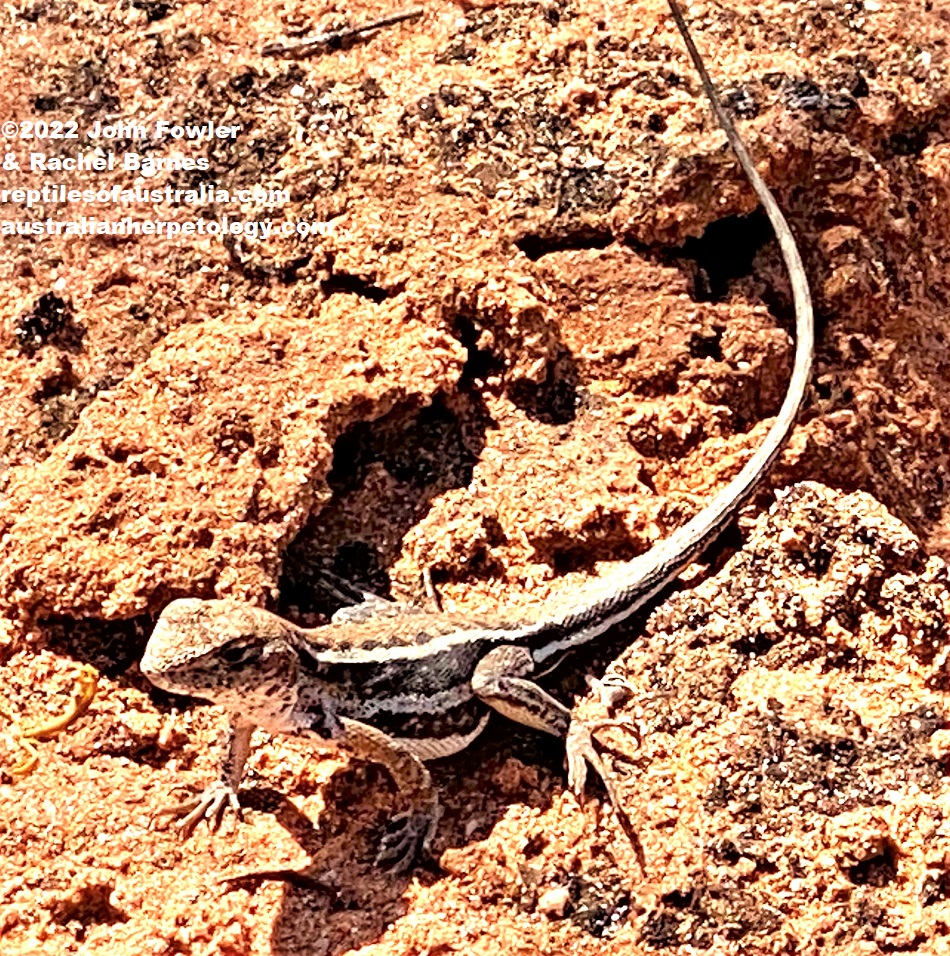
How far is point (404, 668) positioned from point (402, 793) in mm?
389

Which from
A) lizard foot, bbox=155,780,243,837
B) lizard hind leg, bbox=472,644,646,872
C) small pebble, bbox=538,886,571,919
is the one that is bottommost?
small pebble, bbox=538,886,571,919

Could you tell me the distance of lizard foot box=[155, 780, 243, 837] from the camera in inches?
168

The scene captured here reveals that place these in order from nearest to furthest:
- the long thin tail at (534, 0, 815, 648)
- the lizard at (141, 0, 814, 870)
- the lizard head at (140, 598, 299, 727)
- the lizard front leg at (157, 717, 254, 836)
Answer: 1. the lizard head at (140, 598, 299, 727)
2. the lizard at (141, 0, 814, 870)
3. the lizard front leg at (157, 717, 254, 836)
4. the long thin tail at (534, 0, 815, 648)

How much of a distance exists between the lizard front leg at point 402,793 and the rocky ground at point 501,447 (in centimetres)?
8

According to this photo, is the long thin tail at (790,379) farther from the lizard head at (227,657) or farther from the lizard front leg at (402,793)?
the lizard head at (227,657)

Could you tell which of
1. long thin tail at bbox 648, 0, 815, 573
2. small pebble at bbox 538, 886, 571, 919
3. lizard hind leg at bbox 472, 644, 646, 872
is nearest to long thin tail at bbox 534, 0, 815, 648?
long thin tail at bbox 648, 0, 815, 573

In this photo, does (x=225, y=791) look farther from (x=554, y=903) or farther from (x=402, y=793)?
(x=554, y=903)

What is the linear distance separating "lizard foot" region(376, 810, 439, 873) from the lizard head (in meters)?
0.47

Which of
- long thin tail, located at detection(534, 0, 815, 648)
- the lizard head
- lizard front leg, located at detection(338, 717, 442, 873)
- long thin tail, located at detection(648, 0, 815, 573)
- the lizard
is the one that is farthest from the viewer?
long thin tail, located at detection(648, 0, 815, 573)

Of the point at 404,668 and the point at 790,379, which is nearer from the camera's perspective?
the point at 404,668

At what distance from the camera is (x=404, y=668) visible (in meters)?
4.47

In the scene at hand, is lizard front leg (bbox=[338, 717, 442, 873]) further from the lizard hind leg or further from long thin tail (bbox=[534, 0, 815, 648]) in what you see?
long thin tail (bbox=[534, 0, 815, 648])

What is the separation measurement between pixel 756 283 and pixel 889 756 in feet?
6.02

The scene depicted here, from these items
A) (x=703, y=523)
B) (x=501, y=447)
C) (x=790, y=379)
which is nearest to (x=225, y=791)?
(x=501, y=447)
